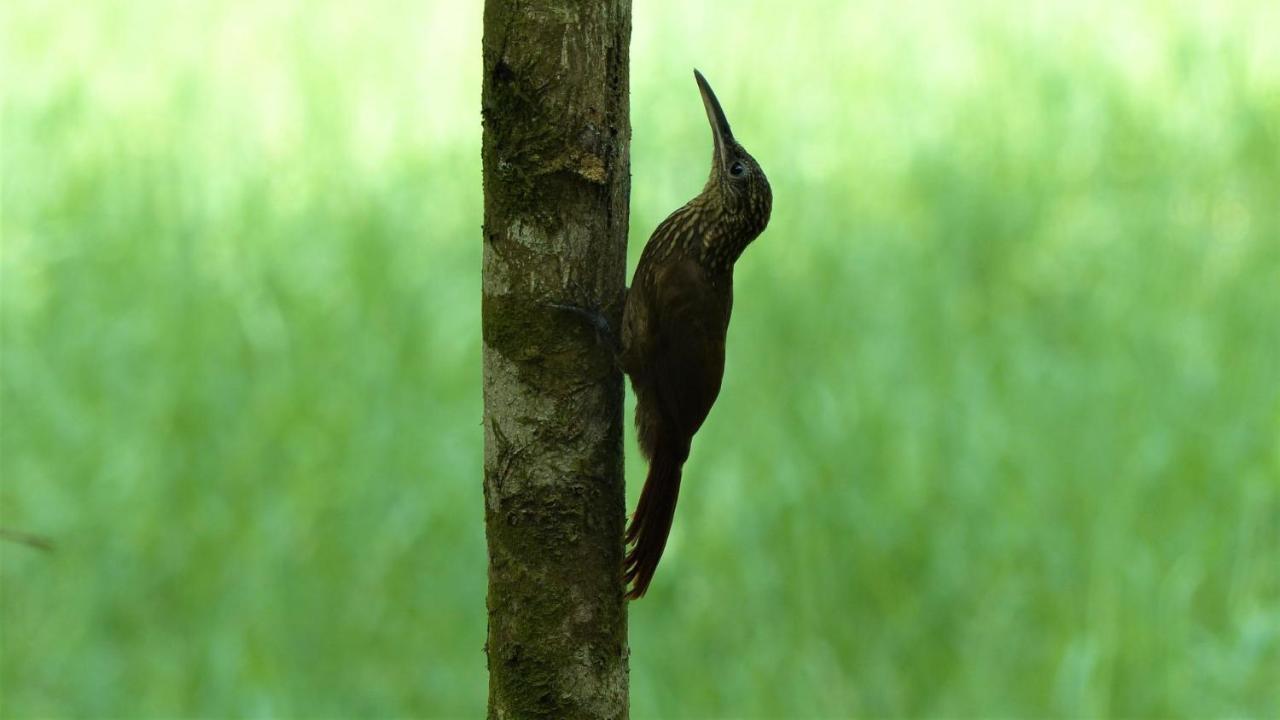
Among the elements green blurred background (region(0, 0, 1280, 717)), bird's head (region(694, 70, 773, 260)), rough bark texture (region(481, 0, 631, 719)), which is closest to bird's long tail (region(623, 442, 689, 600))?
rough bark texture (region(481, 0, 631, 719))

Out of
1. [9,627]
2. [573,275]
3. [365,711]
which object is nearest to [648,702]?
[365,711]

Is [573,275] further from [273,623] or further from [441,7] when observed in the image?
[441,7]

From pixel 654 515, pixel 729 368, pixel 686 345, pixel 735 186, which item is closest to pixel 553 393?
pixel 654 515

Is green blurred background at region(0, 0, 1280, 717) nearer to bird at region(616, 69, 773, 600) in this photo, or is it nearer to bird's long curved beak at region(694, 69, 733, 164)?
bird at region(616, 69, 773, 600)

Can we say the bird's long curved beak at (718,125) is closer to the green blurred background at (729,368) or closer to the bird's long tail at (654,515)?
the bird's long tail at (654,515)

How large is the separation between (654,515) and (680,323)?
411 millimetres

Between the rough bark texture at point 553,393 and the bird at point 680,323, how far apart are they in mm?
283

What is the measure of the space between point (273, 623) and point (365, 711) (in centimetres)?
39

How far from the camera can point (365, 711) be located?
4305mm

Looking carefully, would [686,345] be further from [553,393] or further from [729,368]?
[729,368]

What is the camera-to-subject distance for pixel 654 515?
299 centimetres

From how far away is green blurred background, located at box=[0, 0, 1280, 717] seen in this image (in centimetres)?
444

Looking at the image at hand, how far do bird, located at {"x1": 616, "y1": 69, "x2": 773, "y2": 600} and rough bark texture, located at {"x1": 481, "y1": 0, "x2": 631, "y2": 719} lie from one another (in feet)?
0.93

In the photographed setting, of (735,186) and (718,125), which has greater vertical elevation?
(718,125)
